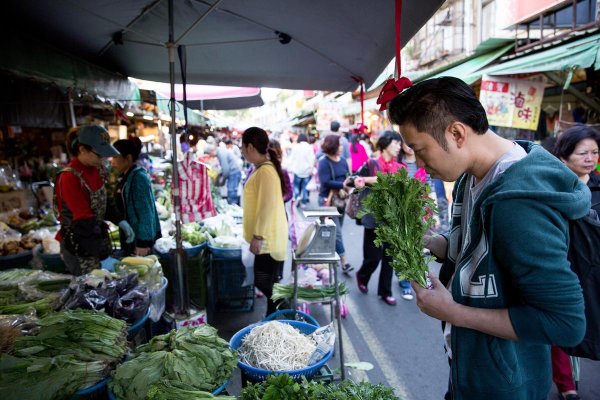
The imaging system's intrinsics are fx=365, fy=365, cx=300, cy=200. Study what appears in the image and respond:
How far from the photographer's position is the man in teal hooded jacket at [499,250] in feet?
3.94

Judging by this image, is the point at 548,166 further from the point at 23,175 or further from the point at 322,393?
the point at 23,175

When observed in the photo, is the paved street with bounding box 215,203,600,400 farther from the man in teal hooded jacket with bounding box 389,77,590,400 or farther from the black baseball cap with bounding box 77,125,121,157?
the black baseball cap with bounding box 77,125,121,157

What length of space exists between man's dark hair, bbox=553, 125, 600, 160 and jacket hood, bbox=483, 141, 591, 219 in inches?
86.8

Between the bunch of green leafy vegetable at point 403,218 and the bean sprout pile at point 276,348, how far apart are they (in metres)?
1.15

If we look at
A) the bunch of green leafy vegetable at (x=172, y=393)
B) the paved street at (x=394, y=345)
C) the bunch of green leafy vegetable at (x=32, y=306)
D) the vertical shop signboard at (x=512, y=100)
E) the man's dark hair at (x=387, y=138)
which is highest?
the vertical shop signboard at (x=512, y=100)

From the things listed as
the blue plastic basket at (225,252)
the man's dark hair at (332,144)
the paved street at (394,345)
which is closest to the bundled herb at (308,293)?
the paved street at (394,345)

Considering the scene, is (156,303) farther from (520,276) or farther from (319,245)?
(520,276)

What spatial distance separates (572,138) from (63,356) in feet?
12.9

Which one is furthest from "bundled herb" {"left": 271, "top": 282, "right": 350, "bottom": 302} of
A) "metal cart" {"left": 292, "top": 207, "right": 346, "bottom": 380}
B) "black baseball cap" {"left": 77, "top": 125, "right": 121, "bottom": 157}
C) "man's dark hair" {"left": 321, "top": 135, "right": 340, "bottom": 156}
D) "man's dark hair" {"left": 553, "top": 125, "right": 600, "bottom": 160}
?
"man's dark hair" {"left": 321, "top": 135, "right": 340, "bottom": 156}

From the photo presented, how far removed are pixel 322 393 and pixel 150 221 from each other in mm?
2774

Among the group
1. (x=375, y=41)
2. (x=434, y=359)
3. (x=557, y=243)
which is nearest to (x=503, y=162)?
(x=557, y=243)

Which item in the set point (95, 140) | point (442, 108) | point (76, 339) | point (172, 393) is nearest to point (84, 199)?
point (95, 140)

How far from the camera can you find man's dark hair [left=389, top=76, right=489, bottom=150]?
1.39m

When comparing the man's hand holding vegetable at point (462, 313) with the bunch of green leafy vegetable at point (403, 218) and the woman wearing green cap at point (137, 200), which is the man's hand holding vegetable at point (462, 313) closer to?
the bunch of green leafy vegetable at point (403, 218)
